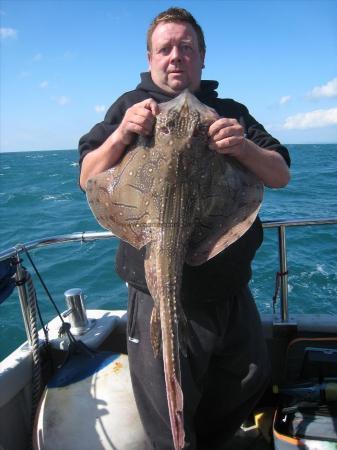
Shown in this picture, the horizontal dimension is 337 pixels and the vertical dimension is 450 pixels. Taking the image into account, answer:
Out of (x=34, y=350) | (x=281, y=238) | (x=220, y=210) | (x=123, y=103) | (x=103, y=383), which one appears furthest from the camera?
(x=281, y=238)

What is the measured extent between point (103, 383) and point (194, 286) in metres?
1.32

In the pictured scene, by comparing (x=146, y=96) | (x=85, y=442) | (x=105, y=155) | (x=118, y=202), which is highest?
(x=146, y=96)

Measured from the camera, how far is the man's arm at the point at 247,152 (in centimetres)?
212

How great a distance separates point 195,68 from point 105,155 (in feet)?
2.94

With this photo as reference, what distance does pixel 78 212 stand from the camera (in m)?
23.2

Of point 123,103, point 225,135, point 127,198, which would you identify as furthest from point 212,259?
point 123,103

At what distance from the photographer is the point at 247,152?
7.45 feet

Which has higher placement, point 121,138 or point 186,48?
point 186,48

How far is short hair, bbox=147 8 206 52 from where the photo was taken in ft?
8.54

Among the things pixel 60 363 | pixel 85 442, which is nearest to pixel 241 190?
pixel 85 442

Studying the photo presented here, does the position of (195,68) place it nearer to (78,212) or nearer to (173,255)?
(173,255)

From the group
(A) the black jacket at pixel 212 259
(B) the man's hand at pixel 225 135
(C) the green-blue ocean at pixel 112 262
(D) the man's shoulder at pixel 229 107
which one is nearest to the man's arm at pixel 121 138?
(A) the black jacket at pixel 212 259

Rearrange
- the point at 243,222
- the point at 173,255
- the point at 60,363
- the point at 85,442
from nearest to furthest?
the point at 173,255 → the point at 243,222 → the point at 85,442 → the point at 60,363

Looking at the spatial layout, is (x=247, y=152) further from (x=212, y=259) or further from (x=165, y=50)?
(x=165, y=50)
